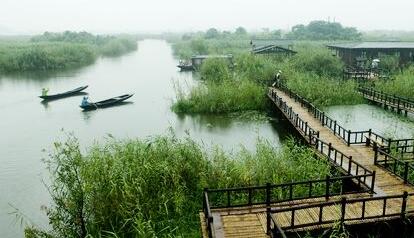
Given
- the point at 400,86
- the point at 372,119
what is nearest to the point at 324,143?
the point at 372,119

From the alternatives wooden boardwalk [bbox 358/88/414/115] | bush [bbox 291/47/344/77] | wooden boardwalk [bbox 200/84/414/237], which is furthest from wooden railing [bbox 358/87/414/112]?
wooden boardwalk [bbox 200/84/414/237]

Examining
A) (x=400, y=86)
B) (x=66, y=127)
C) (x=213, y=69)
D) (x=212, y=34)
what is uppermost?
(x=212, y=34)

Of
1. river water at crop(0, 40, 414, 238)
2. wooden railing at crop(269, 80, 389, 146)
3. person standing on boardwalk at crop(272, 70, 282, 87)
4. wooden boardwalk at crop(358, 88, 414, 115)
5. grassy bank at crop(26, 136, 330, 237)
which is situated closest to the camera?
grassy bank at crop(26, 136, 330, 237)

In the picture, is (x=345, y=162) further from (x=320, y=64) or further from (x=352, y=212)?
(x=320, y=64)

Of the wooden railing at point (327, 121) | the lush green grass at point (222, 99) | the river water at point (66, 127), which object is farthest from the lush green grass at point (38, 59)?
the wooden railing at point (327, 121)

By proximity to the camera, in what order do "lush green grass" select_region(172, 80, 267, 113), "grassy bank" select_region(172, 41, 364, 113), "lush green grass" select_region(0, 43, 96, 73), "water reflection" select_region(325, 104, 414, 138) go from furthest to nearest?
"lush green grass" select_region(0, 43, 96, 73) → "grassy bank" select_region(172, 41, 364, 113) → "lush green grass" select_region(172, 80, 267, 113) → "water reflection" select_region(325, 104, 414, 138)

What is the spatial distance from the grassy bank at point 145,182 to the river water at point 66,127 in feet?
10.1

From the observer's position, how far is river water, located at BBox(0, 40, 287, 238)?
64.1ft

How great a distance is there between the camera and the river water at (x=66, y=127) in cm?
1955

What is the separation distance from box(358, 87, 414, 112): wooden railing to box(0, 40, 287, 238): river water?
9784 millimetres

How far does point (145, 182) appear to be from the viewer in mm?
14836

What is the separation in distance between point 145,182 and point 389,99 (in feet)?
85.5

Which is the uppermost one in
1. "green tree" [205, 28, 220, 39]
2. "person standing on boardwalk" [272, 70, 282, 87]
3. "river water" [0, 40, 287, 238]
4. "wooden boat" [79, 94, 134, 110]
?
"green tree" [205, 28, 220, 39]

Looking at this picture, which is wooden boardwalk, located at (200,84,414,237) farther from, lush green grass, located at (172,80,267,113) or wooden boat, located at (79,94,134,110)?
wooden boat, located at (79,94,134,110)
